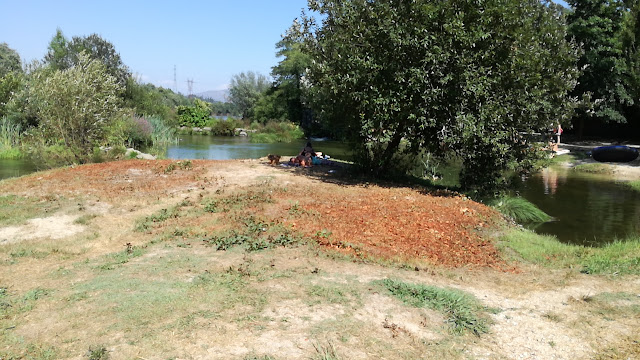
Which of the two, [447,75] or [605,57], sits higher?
[605,57]

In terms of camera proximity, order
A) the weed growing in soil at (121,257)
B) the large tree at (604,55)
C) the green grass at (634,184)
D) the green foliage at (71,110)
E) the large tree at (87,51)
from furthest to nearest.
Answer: the large tree at (87,51) → the large tree at (604,55) → the green grass at (634,184) → the green foliage at (71,110) → the weed growing in soil at (121,257)

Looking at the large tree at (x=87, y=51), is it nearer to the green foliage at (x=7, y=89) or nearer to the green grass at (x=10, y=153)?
the green foliage at (x=7, y=89)

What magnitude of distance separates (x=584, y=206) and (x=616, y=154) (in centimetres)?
1524

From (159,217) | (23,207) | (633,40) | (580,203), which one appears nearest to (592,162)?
(633,40)

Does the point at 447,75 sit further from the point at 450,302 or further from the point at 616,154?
the point at 616,154

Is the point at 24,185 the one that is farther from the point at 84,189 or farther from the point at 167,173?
the point at 167,173

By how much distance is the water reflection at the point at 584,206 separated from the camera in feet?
46.3

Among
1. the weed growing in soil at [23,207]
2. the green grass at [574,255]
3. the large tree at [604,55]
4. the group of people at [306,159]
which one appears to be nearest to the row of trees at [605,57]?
the large tree at [604,55]

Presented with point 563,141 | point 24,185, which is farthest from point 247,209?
point 563,141

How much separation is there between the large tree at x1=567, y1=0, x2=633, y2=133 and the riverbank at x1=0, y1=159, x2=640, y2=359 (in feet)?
98.7

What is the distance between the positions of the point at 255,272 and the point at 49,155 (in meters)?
17.6

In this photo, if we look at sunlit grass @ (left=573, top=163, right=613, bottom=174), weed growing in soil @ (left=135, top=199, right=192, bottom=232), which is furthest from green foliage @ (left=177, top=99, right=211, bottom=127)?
weed growing in soil @ (left=135, top=199, right=192, bottom=232)

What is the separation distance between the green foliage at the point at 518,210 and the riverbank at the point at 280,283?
2.47 meters

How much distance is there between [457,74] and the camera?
47.4 feet
